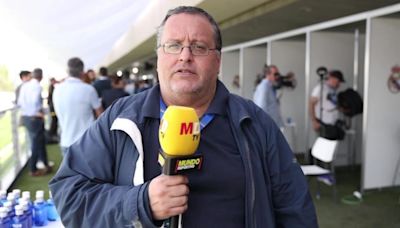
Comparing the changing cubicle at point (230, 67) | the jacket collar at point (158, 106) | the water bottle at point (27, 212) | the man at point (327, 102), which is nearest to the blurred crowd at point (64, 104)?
the water bottle at point (27, 212)

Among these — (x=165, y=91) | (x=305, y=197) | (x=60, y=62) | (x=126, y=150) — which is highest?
(x=60, y=62)

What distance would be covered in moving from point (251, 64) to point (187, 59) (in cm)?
736

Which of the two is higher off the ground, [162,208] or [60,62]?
[60,62]

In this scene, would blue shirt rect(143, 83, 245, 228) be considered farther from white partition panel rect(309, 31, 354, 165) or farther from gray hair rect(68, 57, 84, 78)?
white partition panel rect(309, 31, 354, 165)

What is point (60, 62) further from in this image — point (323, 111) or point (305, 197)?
point (305, 197)

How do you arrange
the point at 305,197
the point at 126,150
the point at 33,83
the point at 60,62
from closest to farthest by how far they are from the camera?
the point at 126,150, the point at 305,197, the point at 33,83, the point at 60,62

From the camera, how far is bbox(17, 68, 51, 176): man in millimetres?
5215

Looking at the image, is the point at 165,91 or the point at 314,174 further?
the point at 314,174

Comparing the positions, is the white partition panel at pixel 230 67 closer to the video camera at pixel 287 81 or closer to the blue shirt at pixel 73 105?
the video camera at pixel 287 81

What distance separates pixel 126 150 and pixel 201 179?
0.70ft

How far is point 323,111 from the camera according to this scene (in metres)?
5.36

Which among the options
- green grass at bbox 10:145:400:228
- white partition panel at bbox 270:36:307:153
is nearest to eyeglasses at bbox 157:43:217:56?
green grass at bbox 10:145:400:228

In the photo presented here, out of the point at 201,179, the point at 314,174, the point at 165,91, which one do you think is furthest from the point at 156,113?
the point at 314,174

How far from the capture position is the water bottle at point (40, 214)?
183 centimetres
